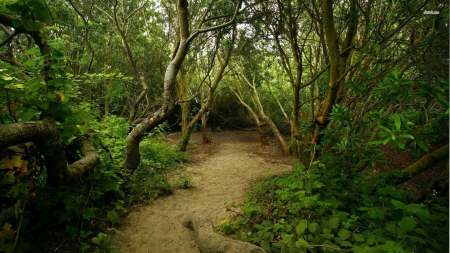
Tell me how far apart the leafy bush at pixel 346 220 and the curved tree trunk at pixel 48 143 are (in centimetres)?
210

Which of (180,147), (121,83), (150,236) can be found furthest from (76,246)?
(121,83)

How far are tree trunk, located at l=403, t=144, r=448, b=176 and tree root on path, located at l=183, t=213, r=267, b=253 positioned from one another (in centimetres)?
226

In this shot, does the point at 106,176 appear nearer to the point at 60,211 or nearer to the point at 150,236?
the point at 60,211

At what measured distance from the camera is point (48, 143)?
2090 mm

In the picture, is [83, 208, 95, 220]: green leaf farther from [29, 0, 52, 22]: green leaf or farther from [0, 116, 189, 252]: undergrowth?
[29, 0, 52, 22]: green leaf

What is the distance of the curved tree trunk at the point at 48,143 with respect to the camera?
67.2 inches

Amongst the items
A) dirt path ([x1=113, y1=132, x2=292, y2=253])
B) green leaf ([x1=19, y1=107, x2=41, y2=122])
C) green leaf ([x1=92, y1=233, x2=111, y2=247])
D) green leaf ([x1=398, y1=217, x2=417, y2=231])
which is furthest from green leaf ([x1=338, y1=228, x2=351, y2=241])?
green leaf ([x1=19, y1=107, x2=41, y2=122])

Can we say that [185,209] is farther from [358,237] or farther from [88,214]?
[358,237]

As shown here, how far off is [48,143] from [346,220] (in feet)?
10.7

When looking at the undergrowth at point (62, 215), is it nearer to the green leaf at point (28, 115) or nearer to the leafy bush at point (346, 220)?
the green leaf at point (28, 115)

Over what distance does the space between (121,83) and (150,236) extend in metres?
9.65

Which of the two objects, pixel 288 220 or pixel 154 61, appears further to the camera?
pixel 154 61

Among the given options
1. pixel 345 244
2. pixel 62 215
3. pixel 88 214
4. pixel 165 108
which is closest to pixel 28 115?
pixel 88 214

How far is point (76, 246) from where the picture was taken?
2779mm
